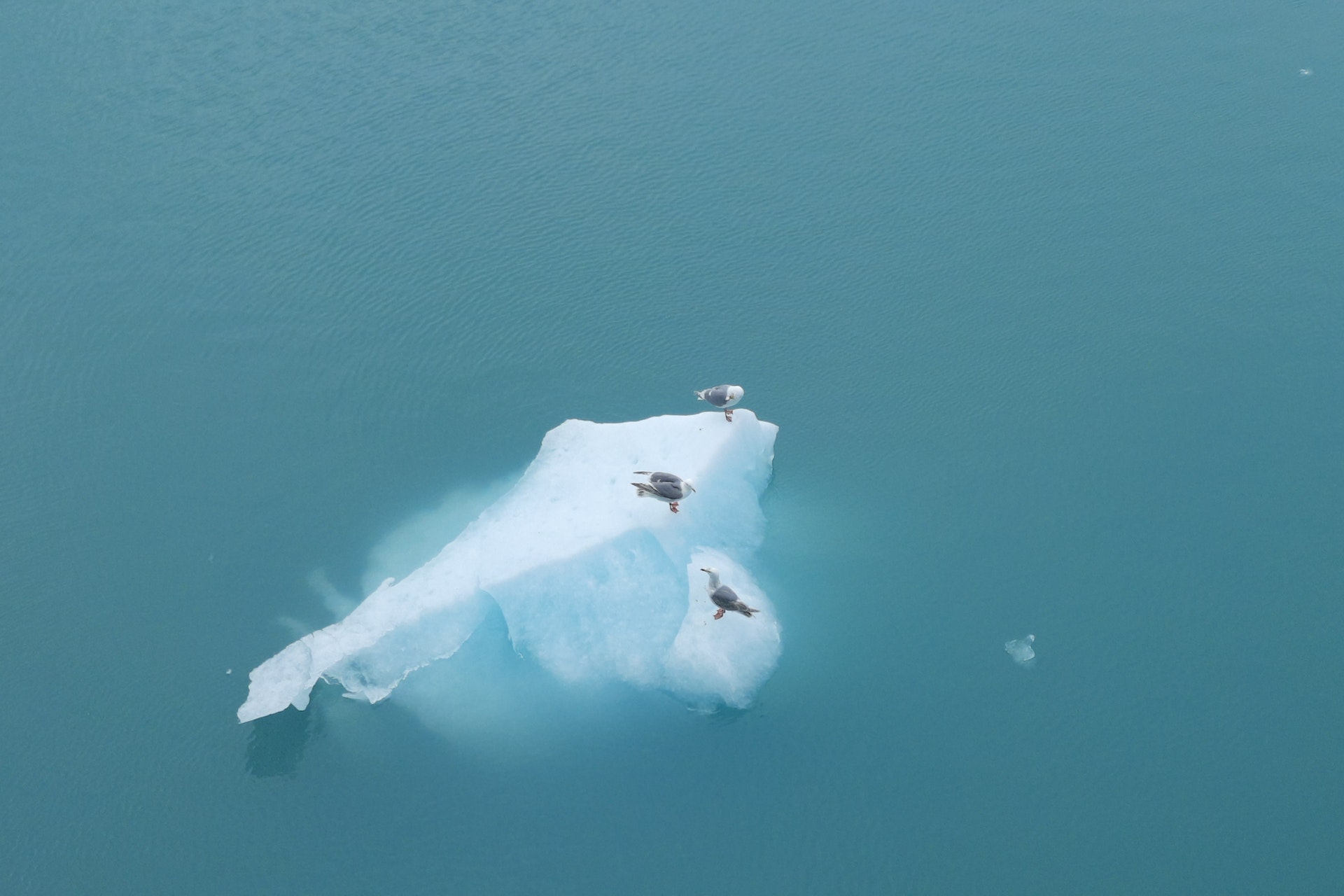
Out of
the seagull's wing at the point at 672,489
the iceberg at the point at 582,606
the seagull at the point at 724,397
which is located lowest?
the iceberg at the point at 582,606

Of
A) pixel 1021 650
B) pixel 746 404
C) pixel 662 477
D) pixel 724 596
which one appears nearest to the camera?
pixel 724 596

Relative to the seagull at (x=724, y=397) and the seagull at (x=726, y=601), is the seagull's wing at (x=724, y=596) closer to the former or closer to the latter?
the seagull at (x=726, y=601)

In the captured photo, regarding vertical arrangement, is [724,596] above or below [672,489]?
below

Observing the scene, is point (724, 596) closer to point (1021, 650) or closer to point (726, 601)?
point (726, 601)

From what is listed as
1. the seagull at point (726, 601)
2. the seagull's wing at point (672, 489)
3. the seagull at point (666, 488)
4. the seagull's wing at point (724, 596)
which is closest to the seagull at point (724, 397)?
the seagull at point (666, 488)

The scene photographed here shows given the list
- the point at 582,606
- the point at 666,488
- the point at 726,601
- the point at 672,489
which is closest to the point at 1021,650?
the point at 726,601

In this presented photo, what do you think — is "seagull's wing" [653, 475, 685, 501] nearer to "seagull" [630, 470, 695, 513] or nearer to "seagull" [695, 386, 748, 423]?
"seagull" [630, 470, 695, 513]

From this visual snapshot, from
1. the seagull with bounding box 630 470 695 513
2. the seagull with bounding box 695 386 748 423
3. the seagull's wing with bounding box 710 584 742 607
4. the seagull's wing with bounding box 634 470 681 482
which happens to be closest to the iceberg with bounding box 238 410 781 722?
Answer: the seagull with bounding box 630 470 695 513
